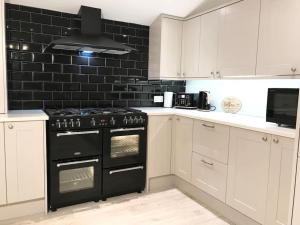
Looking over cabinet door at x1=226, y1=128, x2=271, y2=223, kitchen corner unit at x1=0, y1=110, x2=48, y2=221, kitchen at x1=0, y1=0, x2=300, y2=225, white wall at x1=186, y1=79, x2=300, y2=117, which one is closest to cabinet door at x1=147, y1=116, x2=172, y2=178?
kitchen at x1=0, y1=0, x2=300, y2=225

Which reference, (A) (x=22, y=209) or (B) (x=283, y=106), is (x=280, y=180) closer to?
(B) (x=283, y=106)

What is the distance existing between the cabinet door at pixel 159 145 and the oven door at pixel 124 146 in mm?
90

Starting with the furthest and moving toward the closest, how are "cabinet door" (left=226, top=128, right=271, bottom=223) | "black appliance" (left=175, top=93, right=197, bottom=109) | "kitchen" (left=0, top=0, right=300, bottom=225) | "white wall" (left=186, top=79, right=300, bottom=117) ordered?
"black appliance" (left=175, top=93, right=197, bottom=109) → "white wall" (left=186, top=79, right=300, bottom=117) → "kitchen" (left=0, top=0, right=300, bottom=225) → "cabinet door" (left=226, top=128, right=271, bottom=223)

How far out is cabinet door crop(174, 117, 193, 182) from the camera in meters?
2.73

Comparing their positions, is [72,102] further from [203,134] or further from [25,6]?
[203,134]

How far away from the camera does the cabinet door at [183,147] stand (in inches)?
107

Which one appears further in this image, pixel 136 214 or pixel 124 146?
pixel 124 146

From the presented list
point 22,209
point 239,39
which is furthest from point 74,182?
point 239,39

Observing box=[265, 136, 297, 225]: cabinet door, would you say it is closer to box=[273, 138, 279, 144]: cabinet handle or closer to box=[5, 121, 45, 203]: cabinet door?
box=[273, 138, 279, 144]: cabinet handle

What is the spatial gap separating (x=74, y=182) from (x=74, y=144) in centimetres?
41

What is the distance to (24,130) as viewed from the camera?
7.14 ft

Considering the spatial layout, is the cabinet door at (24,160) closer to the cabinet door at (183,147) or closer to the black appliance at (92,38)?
the black appliance at (92,38)

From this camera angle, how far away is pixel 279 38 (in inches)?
82.4

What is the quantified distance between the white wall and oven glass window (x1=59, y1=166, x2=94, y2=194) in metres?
1.79
